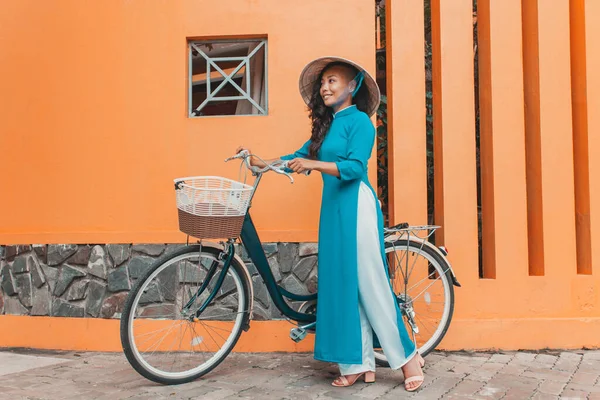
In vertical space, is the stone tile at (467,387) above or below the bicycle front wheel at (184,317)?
below

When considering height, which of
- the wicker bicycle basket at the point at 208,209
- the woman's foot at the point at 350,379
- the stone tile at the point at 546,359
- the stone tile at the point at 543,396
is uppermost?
the wicker bicycle basket at the point at 208,209

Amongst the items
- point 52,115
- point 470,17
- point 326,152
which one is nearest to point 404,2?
point 470,17

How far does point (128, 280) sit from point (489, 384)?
8.60 ft

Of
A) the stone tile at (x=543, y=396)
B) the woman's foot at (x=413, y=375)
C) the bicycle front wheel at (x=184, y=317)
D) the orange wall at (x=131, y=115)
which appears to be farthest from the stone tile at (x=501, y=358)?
the bicycle front wheel at (x=184, y=317)

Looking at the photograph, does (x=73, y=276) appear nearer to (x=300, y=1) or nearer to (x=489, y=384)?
(x=300, y=1)

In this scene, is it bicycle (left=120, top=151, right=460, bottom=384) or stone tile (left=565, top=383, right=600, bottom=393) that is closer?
bicycle (left=120, top=151, right=460, bottom=384)

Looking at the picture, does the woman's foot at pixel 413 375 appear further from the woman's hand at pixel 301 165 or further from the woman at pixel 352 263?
the woman's hand at pixel 301 165

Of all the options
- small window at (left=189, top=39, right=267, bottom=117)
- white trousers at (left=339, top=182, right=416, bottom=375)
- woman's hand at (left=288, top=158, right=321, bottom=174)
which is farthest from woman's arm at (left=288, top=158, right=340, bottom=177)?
small window at (left=189, top=39, right=267, bottom=117)

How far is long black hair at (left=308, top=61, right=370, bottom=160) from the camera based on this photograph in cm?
326

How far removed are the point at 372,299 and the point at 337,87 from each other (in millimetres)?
1280

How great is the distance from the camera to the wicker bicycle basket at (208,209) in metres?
2.85

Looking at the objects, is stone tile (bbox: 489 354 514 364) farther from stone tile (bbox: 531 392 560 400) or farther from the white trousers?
the white trousers

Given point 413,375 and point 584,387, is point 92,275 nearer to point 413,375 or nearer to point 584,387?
point 413,375

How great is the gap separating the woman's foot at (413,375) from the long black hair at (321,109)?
4.47 feet
